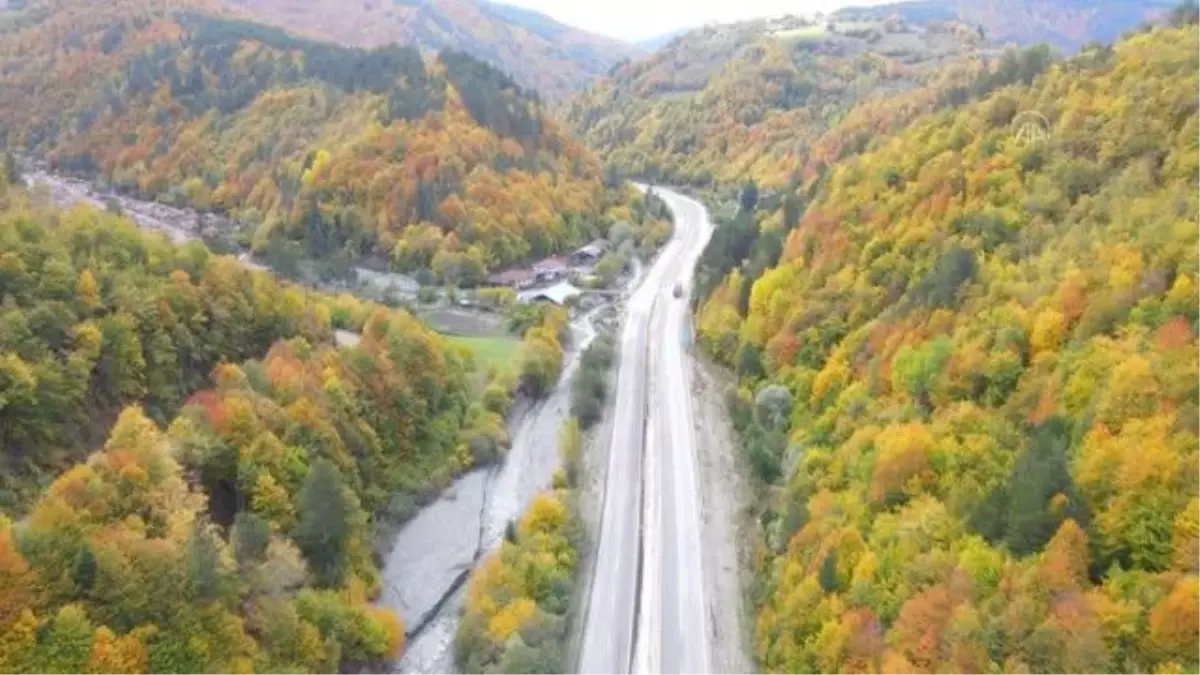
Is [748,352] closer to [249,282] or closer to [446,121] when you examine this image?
→ [249,282]

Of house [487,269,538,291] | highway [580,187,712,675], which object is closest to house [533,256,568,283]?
house [487,269,538,291]

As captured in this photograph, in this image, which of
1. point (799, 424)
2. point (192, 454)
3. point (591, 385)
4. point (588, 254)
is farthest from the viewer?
point (588, 254)

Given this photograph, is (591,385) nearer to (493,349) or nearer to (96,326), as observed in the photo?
(493,349)

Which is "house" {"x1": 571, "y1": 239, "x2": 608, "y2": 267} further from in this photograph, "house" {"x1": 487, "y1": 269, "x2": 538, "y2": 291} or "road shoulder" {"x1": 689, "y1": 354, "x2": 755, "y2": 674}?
"road shoulder" {"x1": 689, "y1": 354, "x2": 755, "y2": 674}

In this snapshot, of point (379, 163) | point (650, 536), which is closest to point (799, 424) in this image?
point (650, 536)

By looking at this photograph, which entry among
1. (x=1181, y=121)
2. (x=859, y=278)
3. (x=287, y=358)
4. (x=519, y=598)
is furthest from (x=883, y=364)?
(x=287, y=358)

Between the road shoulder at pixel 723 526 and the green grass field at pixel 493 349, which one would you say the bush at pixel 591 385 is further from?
the road shoulder at pixel 723 526
